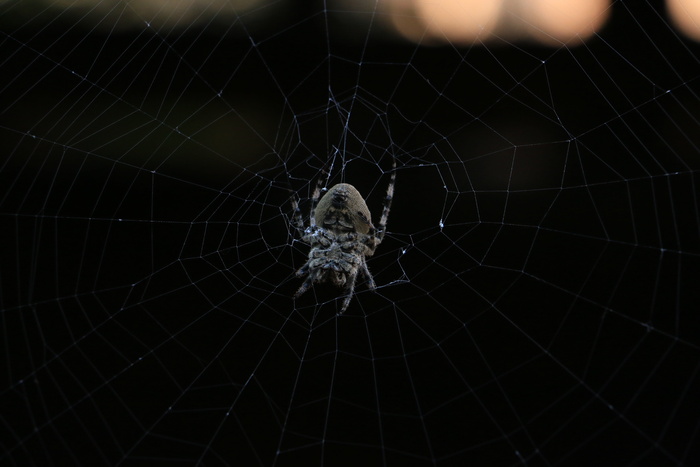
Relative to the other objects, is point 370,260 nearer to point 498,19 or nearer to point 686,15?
point 498,19

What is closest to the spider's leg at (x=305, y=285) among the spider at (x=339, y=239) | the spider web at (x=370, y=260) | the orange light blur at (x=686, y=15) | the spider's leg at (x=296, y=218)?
the spider at (x=339, y=239)

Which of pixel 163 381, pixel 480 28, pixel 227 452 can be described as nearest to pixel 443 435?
pixel 227 452

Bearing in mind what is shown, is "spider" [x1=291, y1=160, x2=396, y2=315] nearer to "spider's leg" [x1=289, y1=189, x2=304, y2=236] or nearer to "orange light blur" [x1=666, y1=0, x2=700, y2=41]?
"spider's leg" [x1=289, y1=189, x2=304, y2=236]

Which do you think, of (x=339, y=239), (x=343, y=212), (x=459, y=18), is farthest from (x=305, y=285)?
(x=459, y=18)

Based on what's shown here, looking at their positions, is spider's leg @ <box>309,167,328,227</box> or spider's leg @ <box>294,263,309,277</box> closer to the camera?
spider's leg @ <box>309,167,328,227</box>

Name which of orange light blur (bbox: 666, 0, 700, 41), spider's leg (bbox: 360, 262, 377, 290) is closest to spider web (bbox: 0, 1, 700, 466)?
orange light blur (bbox: 666, 0, 700, 41)
